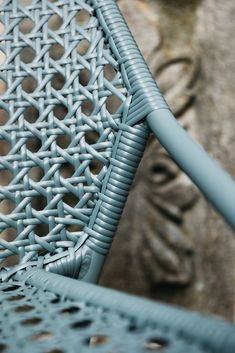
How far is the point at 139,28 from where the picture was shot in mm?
1376

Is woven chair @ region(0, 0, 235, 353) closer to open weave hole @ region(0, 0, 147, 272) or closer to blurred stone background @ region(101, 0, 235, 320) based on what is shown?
open weave hole @ region(0, 0, 147, 272)

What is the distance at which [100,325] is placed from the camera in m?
0.68

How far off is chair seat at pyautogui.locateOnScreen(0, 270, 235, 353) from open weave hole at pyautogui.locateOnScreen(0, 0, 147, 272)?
0.52ft

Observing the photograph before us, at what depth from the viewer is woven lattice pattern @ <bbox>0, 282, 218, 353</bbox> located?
62cm

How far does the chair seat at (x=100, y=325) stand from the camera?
0.62 m

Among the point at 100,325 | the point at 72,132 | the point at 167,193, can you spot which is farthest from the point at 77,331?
the point at 167,193

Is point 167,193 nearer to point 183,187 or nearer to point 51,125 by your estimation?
point 183,187

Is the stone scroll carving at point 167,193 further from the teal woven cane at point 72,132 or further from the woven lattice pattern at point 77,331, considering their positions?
the woven lattice pattern at point 77,331

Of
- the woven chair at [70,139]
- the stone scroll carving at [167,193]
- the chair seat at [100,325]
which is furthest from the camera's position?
the stone scroll carving at [167,193]

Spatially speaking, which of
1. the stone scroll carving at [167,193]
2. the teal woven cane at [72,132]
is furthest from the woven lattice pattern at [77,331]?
the stone scroll carving at [167,193]

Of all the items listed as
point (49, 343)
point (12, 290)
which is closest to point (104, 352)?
point (49, 343)

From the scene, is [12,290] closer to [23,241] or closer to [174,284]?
[23,241]

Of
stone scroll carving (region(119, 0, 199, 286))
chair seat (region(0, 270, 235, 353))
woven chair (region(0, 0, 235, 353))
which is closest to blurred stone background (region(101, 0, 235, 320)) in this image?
stone scroll carving (region(119, 0, 199, 286))

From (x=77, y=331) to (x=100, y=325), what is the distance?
28mm
